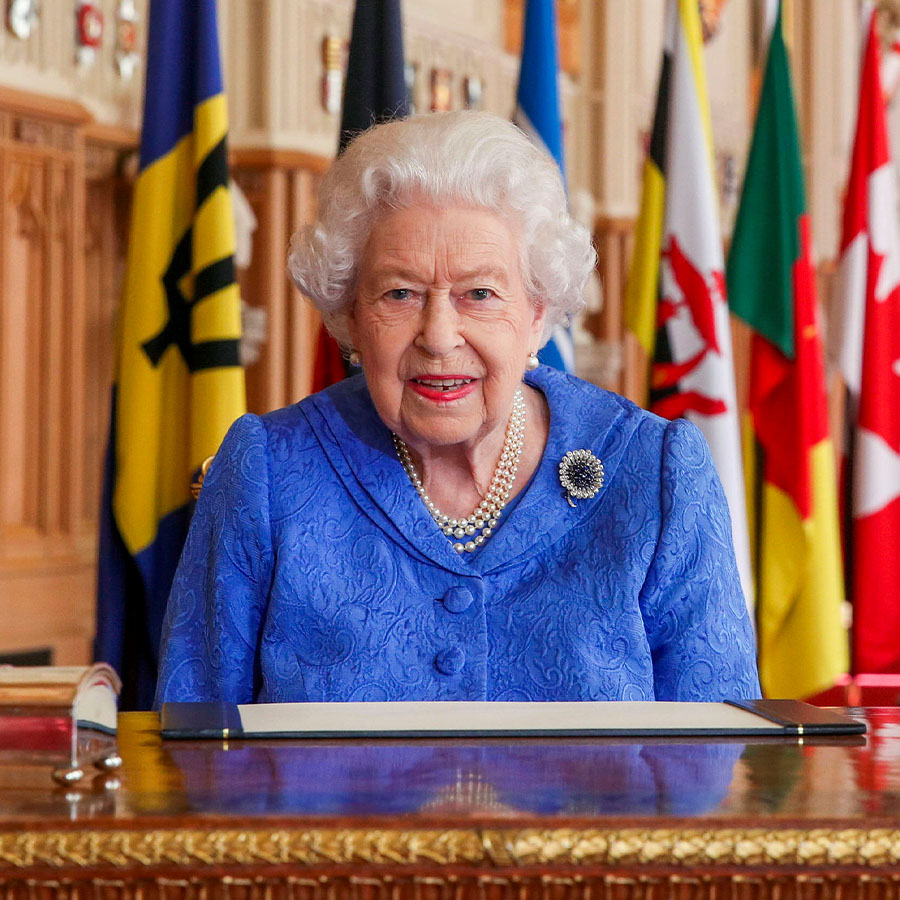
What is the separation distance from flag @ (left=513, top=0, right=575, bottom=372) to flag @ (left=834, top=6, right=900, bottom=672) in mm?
1324

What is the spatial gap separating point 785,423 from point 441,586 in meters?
2.91

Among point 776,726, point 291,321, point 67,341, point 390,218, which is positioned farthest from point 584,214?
point 776,726

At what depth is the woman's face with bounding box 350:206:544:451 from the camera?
84.4 inches

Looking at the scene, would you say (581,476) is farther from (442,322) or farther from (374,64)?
(374,64)

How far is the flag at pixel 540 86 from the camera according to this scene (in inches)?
173

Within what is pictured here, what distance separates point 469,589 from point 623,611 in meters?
0.24

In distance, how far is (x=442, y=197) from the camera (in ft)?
7.12

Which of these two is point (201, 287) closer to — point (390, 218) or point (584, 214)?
point (390, 218)

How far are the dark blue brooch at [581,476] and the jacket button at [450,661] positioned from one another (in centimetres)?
34

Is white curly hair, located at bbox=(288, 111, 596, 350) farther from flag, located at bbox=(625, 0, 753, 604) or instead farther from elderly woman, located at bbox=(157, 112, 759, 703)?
flag, located at bbox=(625, 0, 753, 604)

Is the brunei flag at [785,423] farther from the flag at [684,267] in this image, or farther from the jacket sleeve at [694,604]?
the jacket sleeve at [694,604]

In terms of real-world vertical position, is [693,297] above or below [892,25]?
below

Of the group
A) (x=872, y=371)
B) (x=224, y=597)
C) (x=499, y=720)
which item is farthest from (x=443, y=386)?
(x=872, y=371)

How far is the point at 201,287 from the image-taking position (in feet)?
12.9
